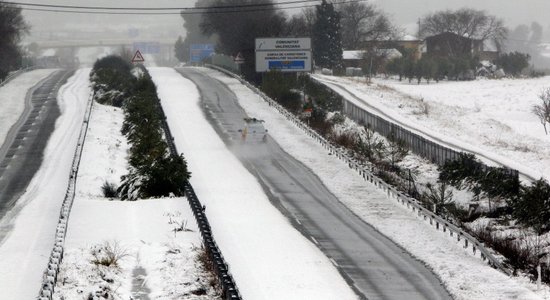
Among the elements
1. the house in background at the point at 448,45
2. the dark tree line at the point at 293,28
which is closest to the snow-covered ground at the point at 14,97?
the dark tree line at the point at 293,28

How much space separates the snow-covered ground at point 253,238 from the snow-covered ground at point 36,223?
5122 millimetres

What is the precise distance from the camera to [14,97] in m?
64.1

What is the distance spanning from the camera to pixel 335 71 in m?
110

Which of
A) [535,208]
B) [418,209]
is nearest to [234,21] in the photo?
[418,209]

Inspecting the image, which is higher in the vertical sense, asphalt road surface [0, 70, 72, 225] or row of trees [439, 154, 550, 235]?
asphalt road surface [0, 70, 72, 225]

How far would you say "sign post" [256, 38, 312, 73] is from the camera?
6309 centimetres

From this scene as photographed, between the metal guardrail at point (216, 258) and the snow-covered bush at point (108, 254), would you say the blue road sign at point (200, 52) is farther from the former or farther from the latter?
the snow-covered bush at point (108, 254)

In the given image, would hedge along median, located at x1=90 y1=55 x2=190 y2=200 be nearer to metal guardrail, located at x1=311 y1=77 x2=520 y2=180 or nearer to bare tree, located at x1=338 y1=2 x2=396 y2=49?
metal guardrail, located at x1=311 y1=77 x2=520 y2=180

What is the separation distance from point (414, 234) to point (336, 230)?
2.64 meters

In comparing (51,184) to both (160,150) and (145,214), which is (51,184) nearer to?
(160,150)

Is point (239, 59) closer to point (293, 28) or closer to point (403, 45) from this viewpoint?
point (293, 28)

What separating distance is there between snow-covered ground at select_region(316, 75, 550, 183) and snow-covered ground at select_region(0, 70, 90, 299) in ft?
78.2

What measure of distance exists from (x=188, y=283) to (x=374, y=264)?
6471mm

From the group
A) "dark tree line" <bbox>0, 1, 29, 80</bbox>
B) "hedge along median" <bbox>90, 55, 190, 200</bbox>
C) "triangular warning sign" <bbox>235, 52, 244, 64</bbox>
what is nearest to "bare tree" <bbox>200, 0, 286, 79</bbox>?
"triangular warning sign" <bbox>235, 52, 244, 64</bbox>
